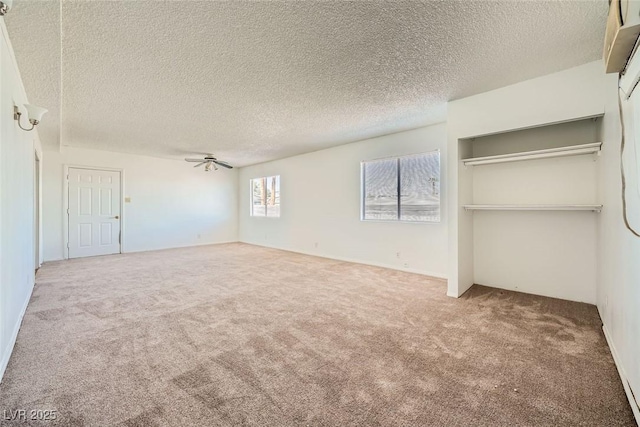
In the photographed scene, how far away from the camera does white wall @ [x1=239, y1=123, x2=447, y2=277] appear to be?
4469mm

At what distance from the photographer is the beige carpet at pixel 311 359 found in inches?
59.5

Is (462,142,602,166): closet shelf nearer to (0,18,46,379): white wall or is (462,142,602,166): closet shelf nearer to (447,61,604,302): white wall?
(447,61,604,302): white wall

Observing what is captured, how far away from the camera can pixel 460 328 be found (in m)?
2.53

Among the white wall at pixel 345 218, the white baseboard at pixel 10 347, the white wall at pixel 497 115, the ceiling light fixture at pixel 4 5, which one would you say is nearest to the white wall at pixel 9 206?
the white baseboard at pixel 10 347

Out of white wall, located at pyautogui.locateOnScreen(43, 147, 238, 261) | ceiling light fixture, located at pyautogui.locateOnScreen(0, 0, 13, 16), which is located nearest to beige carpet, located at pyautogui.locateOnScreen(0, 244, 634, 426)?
ceiling light fixture, located at pyautogui.locateOnScreen(0, 0, 13, 16)

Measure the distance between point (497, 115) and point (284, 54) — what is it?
2445 mm

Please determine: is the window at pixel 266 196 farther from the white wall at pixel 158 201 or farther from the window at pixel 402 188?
the window at pixel 402 188

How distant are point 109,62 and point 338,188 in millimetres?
4191

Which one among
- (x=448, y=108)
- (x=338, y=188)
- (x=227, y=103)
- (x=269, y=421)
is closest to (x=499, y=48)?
(x=448, y=108)

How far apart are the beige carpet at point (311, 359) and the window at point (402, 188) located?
57.9 inches

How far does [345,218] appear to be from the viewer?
577 centimetres

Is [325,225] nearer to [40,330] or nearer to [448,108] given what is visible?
[448,108]

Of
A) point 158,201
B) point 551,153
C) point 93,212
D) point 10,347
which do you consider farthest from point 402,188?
point 93,212

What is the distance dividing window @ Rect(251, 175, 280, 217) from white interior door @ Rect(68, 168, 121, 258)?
338 cm
